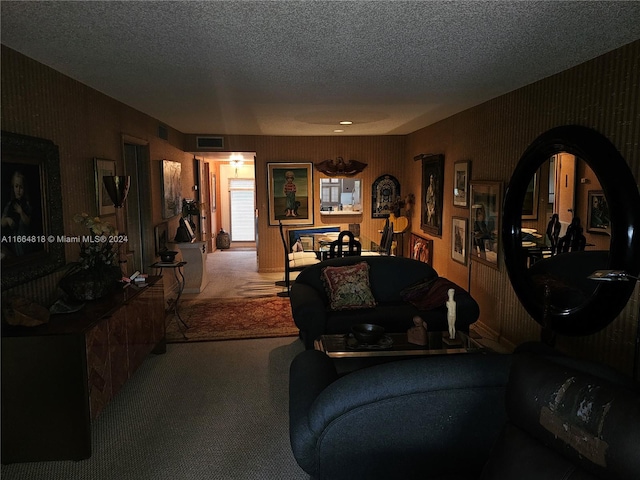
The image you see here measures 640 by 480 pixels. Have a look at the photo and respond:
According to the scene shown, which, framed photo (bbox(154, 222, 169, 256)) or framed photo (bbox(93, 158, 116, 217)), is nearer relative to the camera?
framed photo (bbox(93, 158, 116, 217))

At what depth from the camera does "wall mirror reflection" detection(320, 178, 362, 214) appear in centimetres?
804

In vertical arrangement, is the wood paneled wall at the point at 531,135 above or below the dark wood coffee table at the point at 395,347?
above

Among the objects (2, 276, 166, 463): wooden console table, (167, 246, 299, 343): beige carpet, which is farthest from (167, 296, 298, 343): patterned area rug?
(2, 276, 166, 463): wooden console table

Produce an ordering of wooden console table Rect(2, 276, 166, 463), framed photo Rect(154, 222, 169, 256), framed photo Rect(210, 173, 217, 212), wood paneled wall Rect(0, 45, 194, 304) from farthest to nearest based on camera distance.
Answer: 1. framed photo Rect(210, 173, 217, 212)
2. framed photo Rect(154, 222, 169, 256)
3. wood paneled wall Rect(0, 45, 194, 304)
4. wooden console table Rect(2, 276, 166, 463)

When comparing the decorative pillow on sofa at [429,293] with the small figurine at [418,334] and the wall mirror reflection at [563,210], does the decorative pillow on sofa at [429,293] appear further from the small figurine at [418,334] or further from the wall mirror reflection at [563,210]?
the small figurine at [418,334]

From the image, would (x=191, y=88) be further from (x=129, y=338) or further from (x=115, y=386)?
(x=115, y=386)

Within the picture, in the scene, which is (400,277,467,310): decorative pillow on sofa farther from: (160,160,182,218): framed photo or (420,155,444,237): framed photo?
(160,160,182,218): framed photo

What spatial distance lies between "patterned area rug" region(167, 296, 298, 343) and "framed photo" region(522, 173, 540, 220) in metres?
2.56

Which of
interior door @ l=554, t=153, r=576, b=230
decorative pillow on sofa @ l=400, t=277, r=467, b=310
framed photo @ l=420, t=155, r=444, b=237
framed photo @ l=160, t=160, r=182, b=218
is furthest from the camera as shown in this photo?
framed photo @ l=420, t=155, r=444, b=237

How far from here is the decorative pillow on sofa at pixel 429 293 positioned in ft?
13.4

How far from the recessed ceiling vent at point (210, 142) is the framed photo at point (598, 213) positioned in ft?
19.4

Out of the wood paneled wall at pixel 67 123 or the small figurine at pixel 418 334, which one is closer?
the wood paneled wall at pixel 67 123

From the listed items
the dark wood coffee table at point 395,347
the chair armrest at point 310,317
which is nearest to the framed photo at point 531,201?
the dark wood coffee table at point 395,347

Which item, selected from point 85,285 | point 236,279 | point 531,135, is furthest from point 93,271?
point 236,279
